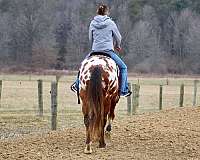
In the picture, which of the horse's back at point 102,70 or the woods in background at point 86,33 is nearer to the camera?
the horse's back at point 102,70

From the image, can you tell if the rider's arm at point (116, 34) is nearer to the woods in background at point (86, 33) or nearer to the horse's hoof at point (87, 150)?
the horse's hoof at point (87, 150)

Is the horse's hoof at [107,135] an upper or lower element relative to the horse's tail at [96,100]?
lower

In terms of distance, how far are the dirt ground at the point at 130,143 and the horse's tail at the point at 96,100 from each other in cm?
53

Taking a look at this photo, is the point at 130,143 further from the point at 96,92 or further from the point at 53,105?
the point at 53,105

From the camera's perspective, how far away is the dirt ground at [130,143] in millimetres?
9398

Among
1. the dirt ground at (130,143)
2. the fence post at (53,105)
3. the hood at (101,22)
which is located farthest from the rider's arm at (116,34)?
the fence post at (53,105)

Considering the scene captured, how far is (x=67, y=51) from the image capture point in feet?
276

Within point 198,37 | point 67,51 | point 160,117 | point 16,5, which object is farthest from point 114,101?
point 16,5

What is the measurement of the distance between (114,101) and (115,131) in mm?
1838

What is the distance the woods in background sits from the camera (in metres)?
82.3

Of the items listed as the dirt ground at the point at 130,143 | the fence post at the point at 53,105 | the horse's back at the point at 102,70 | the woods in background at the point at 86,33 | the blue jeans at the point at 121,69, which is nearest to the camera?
the dirt ground at the point at 130,143

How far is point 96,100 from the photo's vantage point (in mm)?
9398

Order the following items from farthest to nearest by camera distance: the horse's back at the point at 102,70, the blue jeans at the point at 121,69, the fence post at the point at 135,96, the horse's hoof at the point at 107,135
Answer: the fence post at the point at 135,96
the horse's hoof at the point at 107,135
the blue jeans at the point at 121,69
the horse's back at the point at 102,70

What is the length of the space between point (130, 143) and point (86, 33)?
81.2 meters
